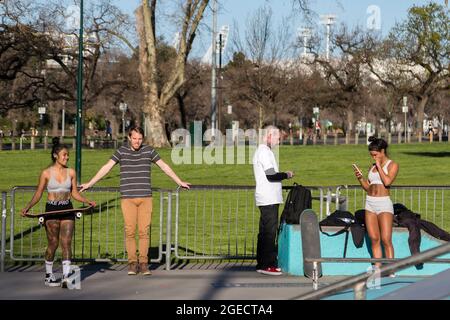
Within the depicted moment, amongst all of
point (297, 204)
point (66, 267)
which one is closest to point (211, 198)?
point (297, 204)

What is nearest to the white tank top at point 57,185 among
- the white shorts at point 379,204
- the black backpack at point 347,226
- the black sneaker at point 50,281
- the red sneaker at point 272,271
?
the black sneaker at point 50,281

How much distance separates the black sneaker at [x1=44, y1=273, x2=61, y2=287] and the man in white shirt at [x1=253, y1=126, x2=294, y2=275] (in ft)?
8.05

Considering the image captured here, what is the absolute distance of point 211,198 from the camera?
23.0 meters

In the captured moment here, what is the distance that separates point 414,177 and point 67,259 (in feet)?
80.1

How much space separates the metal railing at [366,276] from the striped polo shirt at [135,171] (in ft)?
19.8

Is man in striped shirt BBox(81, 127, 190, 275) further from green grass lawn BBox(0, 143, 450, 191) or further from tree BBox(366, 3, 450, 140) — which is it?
tree BBox(366, 3, 450, 140)

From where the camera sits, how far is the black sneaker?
35.9 feet

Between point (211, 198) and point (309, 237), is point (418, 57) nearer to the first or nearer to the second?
point (211, 198)

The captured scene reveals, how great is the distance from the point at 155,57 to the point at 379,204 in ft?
133

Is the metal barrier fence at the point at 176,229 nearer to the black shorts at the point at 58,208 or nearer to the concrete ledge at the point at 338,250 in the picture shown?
the concrete ledge at the point at 338,250

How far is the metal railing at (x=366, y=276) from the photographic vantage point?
16.0ft

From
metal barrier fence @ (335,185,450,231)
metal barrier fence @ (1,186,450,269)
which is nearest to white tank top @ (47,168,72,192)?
metal barrier fence @ (1,186,450,269)
